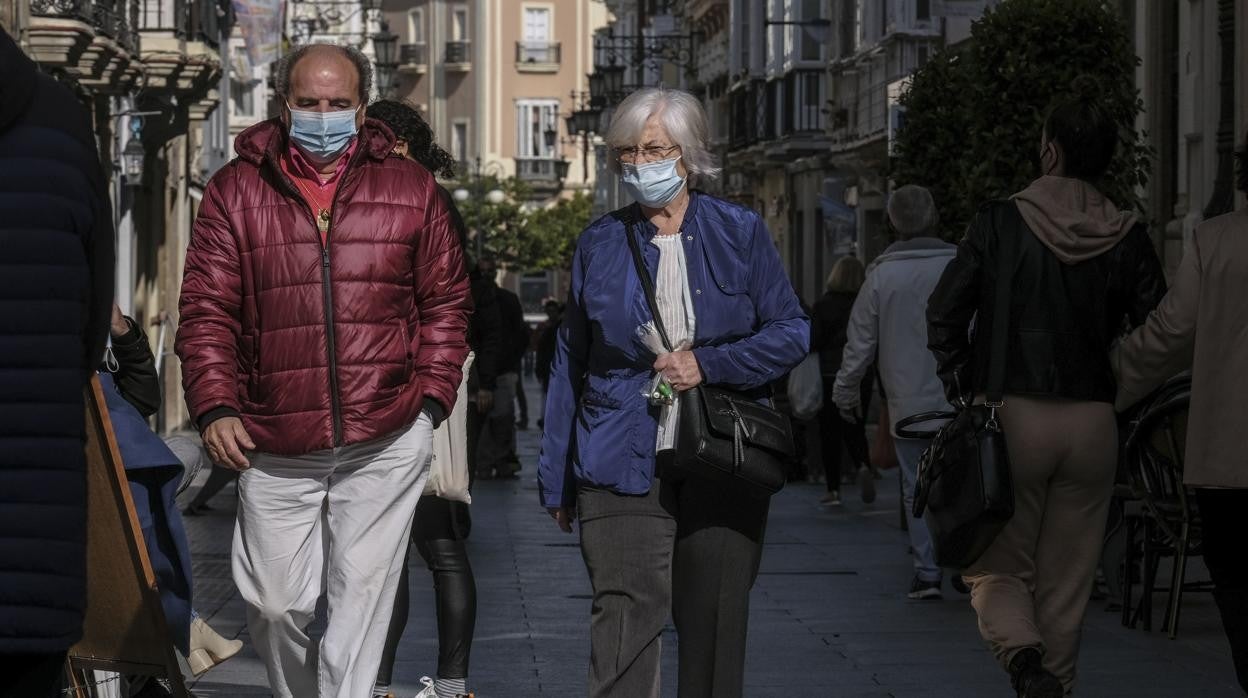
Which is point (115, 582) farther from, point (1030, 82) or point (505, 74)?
point (505, 74)

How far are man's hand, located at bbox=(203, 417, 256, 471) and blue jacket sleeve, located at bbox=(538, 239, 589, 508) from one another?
2.59ft

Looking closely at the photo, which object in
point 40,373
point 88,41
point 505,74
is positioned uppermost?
point 505,74

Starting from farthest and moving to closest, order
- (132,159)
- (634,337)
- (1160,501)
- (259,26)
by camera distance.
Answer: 1. (259,26)
2. (132,159)
3. (1160,501)
4. (634,337)

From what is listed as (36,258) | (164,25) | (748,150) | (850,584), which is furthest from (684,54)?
(36,258)

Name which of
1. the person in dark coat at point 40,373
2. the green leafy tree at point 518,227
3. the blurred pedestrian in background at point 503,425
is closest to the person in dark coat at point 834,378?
the blurred pedestrian in background at point 503,425

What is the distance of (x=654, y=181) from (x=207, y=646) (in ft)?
7.43

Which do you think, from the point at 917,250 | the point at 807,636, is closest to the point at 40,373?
the point at 807,636

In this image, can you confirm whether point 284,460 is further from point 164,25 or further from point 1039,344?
point 164,25

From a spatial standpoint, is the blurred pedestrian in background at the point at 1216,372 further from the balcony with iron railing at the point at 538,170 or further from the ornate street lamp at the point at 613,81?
the balcony with iron railing at the point at 538,170

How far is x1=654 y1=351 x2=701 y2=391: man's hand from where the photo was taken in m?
6.41

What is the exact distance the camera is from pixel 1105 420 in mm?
7387

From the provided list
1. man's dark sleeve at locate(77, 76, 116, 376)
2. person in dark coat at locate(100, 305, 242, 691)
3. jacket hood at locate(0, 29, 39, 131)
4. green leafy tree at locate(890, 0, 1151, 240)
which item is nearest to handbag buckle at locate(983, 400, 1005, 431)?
person in dark coat at locate(100, 305, 242, 691)

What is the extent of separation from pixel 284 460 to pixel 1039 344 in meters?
2.33

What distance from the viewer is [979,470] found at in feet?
24.0
